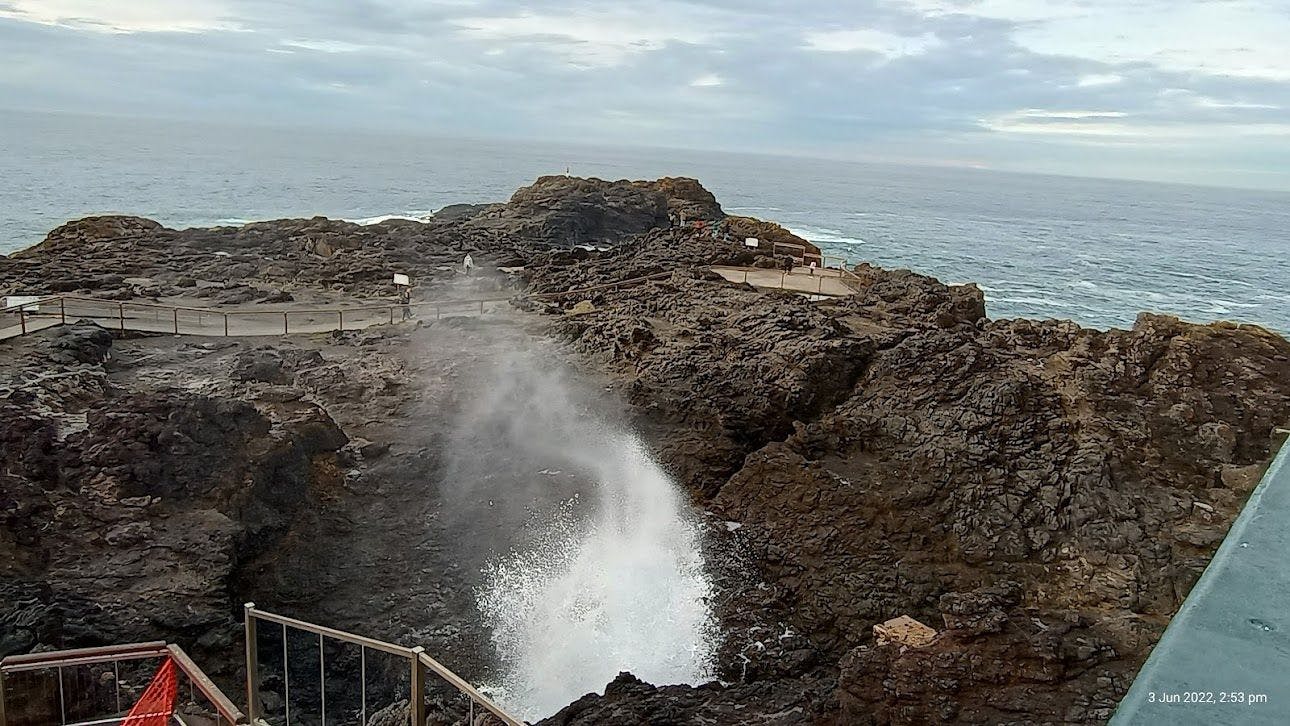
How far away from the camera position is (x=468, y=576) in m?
12.5

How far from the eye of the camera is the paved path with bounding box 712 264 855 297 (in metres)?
23.7

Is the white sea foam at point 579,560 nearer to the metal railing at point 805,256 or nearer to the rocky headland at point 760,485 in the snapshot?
the rocky headland at point 760,485

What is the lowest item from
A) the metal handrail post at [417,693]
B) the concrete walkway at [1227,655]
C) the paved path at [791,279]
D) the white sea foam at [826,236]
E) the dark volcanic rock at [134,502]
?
the dark volcanic rock at [134,502]

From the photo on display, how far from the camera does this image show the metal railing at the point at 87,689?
209 inches

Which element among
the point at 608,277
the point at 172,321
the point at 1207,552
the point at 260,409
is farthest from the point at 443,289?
the point at 1207,552

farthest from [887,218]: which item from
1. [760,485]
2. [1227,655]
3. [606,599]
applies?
[1227,655]

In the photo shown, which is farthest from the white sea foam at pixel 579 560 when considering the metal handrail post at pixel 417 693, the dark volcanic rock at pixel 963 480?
the metal handrail post at pixel 417 693

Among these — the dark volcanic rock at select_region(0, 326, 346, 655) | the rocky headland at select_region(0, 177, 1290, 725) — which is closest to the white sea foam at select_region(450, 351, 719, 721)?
the rocky headland at select_region(0, 177, 1290, 725)

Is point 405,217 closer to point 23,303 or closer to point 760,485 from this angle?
point 23,303

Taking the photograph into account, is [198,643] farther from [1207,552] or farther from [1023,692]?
[1207,552]

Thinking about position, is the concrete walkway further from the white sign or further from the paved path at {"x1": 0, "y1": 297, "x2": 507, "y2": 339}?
the white sign

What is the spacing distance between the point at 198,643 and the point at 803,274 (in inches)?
783

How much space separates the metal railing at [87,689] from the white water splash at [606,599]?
4289 millimetres

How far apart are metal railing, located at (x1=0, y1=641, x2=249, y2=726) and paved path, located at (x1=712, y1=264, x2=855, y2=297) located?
17.6 metres
